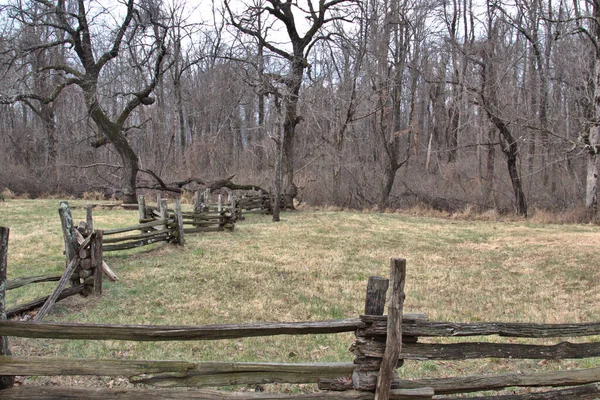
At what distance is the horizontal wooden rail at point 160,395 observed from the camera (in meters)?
3.18

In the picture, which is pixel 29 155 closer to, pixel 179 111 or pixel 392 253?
pixel 179 111

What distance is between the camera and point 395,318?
308 cm

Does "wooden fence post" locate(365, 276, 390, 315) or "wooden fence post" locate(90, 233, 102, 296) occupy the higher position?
"wooden fence post" locate(365, 276, 390, 315)

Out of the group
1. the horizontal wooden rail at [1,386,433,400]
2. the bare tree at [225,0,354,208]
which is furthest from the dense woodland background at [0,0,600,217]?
the horizontal wooden rail at [1,386,433,400]

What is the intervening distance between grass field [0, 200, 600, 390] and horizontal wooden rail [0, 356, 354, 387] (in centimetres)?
116

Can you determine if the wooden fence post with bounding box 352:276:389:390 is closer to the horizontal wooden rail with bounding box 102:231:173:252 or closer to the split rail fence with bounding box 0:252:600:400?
the split rail fence with bounding box 0:252:600:400

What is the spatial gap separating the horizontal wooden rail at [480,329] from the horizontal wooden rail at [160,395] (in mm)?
437

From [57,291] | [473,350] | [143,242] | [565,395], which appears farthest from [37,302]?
[565,395]

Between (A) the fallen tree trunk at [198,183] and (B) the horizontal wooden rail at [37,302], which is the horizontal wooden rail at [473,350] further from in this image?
(A) the fallen tree trunk at [198,183]

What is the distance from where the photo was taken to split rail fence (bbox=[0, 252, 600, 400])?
3.13m

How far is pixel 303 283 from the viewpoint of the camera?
28.0 feet

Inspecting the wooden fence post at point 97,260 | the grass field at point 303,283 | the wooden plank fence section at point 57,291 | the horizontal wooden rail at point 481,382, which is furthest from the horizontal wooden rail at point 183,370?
the wooden fence post at point 97,260

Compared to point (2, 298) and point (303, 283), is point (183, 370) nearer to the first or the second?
point (2, 298)

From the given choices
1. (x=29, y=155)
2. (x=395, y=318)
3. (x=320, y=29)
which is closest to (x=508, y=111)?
(x=320, y=29)
